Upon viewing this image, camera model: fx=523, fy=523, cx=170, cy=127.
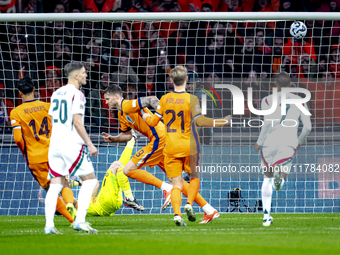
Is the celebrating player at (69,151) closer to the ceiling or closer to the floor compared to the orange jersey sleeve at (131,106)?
closer to the floor

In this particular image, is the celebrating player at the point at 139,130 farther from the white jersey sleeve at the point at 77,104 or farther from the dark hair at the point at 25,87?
the white jersey sleeve at the point at 77,104

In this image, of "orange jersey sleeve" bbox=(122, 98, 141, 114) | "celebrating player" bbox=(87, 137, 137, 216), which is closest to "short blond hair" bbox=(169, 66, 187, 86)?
"orange jersey sleeve" bbox=(122, 98, 141, 114)

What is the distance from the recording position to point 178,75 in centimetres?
580

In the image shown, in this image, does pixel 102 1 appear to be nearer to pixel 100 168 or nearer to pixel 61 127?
pixel 100 168

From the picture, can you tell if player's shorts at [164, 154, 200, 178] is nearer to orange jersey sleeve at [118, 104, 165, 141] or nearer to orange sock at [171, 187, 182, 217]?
orange sock at [171, 187, 182, 217]

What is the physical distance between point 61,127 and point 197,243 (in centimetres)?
175

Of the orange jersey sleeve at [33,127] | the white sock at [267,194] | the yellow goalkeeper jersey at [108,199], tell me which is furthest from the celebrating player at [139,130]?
the white sock at [267,194]

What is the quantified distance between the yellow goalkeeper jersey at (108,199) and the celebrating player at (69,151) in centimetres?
259

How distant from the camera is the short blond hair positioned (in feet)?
19.0

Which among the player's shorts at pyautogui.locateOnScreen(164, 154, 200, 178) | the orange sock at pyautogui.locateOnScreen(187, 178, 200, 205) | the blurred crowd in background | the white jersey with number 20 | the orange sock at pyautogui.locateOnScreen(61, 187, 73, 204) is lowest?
the orange sock at pyautogui.locateOnScreen(61, 187, 73, 204)

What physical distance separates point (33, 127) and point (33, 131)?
0.05 meters

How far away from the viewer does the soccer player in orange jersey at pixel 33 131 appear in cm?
606

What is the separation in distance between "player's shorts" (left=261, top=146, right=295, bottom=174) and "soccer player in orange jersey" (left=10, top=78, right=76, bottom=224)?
2302mm

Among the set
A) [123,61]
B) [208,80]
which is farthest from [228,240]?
[123,61]
